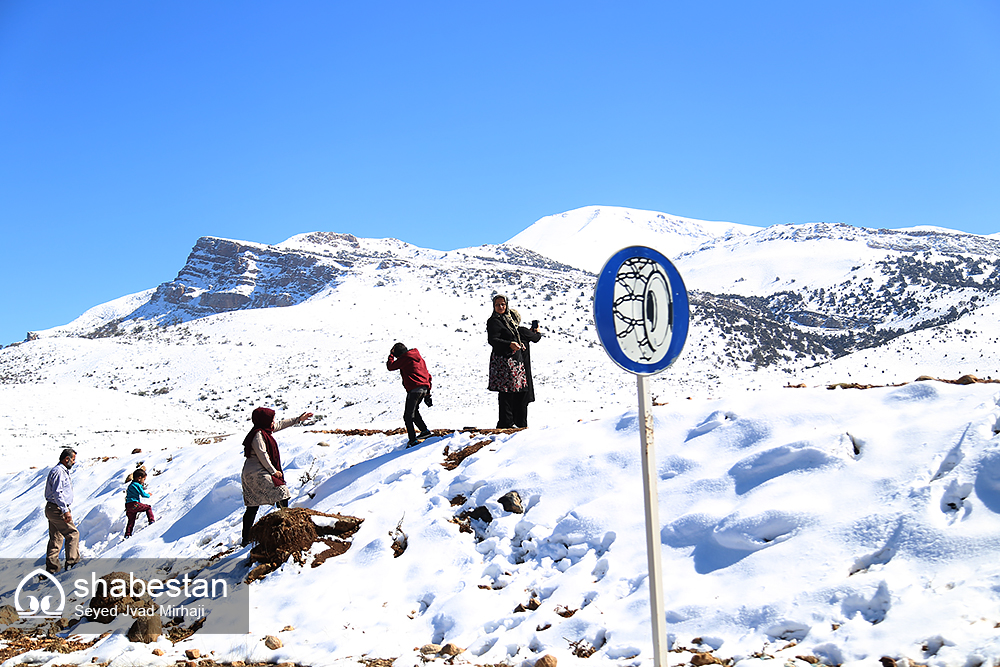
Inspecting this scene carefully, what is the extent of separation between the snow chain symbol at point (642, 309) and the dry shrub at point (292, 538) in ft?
15.5

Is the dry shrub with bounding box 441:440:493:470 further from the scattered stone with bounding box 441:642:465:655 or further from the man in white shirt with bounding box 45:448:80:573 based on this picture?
the man in white shirt with bounding box 45:448:80:573

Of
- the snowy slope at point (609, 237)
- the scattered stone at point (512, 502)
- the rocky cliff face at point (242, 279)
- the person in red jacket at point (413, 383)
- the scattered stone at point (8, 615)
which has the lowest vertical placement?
the scattered stone at point (8, 615)

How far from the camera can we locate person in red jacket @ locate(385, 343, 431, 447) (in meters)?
9.12

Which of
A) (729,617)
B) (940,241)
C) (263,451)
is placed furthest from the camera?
(940,241)

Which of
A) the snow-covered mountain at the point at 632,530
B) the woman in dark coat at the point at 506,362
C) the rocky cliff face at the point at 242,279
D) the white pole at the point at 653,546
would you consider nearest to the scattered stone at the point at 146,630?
the snow-covered mountain at the point at 632,530

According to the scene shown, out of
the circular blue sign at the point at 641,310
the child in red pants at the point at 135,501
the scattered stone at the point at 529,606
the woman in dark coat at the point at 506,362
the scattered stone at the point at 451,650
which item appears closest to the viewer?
the circular blue sign at the point at 641,310

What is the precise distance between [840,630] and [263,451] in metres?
6.10

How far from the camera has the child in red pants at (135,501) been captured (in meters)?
9.77

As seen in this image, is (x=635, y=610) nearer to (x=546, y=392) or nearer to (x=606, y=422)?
(x=606, y=422)

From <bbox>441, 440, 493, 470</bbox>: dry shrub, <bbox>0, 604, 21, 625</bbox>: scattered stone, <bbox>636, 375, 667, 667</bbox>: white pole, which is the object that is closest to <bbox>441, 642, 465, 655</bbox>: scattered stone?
<bbox>636, 375, 667, 667</bbox>: white pole

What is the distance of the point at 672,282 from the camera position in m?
3.54

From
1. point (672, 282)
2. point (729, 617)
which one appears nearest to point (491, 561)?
point (729, 617)

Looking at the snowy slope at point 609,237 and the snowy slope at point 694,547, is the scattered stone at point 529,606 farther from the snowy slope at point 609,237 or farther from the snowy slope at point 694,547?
the snowy slope at point 609,237

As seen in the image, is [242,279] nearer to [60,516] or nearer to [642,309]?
[60,516]
